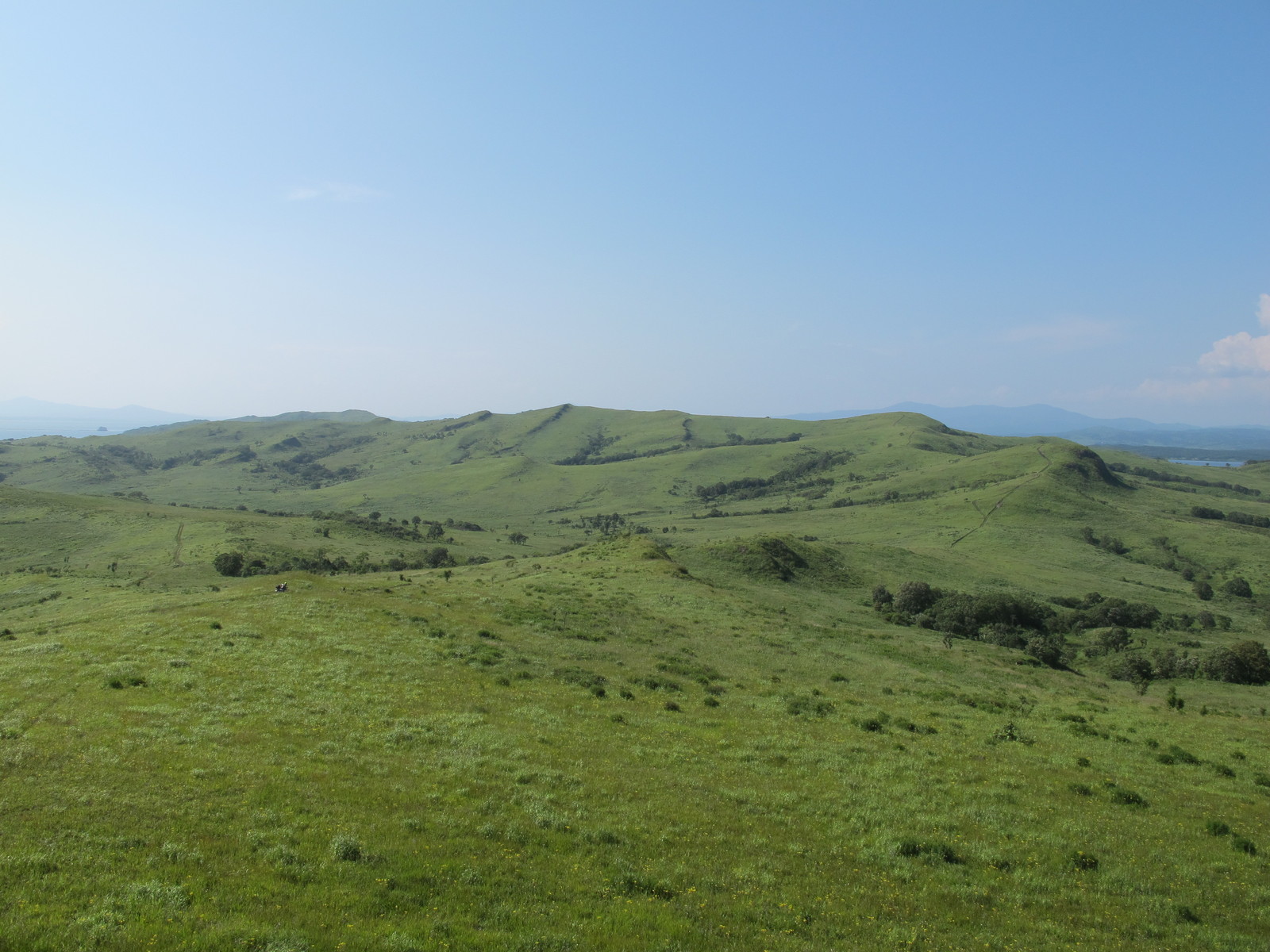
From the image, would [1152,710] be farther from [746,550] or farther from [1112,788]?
[746,550]

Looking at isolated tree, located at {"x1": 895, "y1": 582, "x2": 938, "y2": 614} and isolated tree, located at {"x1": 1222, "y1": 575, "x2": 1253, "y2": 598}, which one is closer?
isolated tree, located at {"x1": 895, "y1": 582, "x2": 938, "y2": 614}

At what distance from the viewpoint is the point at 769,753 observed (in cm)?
2292

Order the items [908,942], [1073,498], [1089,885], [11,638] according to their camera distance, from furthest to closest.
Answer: [1073,498], [11,638], [1089,885], [908,942]

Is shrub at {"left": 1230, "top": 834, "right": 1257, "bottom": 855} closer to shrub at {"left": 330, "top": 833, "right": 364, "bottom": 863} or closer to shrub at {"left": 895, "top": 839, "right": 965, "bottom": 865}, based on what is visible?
shrub at {"left": 895, "top": 839, "right": 965, "bottom": 865}

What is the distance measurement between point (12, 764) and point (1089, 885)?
1004 inches

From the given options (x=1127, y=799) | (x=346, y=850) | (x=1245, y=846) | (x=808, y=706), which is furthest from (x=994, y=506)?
(x=346, y=850)

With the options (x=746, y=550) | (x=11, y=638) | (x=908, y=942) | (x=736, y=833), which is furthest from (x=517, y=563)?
(x=908, y=942)

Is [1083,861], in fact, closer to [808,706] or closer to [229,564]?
[808,706]

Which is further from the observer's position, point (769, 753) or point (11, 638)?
point (11, 638)

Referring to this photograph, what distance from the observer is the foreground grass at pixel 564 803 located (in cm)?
1152

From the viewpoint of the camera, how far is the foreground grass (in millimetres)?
11516

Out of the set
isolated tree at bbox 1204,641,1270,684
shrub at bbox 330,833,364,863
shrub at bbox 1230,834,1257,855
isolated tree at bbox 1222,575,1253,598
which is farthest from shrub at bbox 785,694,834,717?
isolated tree at bbox 1222,575,1253,598

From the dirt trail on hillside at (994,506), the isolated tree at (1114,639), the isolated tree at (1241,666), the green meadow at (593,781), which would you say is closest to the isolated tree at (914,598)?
the green meadow at (593,781)

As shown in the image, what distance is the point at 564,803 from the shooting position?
56.0ft
